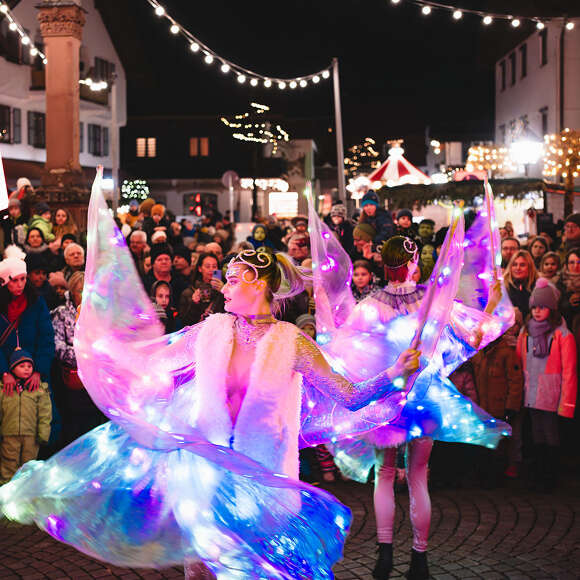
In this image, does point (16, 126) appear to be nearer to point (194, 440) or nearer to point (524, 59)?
point (524, 59)

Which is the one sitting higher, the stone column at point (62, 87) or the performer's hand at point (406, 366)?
the stone column at point (62, 87)

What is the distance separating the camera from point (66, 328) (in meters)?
9.14

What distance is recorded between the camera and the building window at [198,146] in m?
60.9

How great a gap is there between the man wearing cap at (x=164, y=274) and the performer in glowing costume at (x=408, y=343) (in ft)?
14.4

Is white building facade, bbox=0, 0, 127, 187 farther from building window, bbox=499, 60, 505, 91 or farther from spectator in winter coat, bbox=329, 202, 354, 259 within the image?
spectator in winter coat, bbox=329, 202, 354, 259

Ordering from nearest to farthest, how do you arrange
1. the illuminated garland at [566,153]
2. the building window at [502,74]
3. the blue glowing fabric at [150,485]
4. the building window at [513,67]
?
1. the blue glowing fabric at [150,485]
2. the illuminated garland at [566,153]
3. the building window at [513,67]
4. the building window at [502,74]

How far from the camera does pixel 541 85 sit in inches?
1435

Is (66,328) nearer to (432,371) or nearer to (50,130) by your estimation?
(432,371)

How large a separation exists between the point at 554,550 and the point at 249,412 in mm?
3189

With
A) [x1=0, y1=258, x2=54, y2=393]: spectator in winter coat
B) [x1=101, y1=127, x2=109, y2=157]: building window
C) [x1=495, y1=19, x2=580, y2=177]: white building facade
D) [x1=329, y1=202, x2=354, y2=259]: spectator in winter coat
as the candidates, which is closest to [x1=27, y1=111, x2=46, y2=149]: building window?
[x1=101, y1=127, x2=109, y2=157]: building window

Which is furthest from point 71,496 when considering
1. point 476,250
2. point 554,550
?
point 554,550

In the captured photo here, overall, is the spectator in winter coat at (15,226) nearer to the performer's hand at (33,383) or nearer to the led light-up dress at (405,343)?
the performer's hand at (33,383)

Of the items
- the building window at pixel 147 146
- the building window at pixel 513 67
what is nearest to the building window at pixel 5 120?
the building window at pixel 147 146

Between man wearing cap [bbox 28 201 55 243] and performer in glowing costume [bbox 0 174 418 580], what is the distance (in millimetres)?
8073
